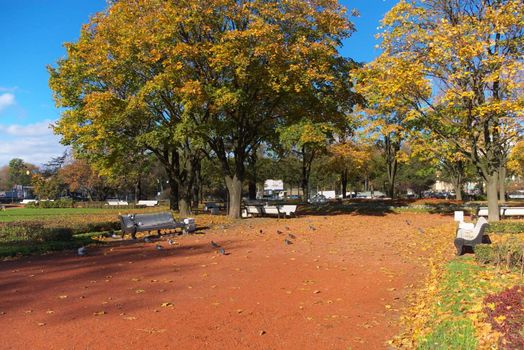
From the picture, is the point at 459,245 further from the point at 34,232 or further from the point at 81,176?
the point at 81,176

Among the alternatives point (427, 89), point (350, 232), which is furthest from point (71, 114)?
point (427, 89)

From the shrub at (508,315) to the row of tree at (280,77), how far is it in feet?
38.2

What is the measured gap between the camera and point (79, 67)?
22.9 meters

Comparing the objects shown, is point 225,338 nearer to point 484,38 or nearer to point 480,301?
point 480,301

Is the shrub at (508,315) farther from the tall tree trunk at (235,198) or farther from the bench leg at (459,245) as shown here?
the tall tree trunk at (235,198)

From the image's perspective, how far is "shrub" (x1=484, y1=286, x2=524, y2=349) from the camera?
4.38 meters

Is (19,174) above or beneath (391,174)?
above

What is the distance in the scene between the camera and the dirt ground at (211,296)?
543cm

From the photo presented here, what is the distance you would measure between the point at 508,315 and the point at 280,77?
16.0m

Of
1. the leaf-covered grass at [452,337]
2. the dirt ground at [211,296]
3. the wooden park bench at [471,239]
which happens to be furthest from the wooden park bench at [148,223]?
the leaf-covered grass at [452,337]

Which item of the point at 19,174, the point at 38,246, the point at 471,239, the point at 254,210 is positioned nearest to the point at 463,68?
the point at 471,239

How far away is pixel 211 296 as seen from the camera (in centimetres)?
730

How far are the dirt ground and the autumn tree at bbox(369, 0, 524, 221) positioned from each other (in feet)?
23.5

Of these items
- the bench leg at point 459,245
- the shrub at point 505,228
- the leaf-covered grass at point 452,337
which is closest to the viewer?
the leaf-covered grass at point 452,337
